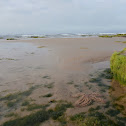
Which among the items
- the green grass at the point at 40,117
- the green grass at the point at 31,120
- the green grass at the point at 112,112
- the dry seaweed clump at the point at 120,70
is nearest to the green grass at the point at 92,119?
the green grass at the point at 112,112

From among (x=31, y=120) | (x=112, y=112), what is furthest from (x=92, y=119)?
(x=31, y=120)

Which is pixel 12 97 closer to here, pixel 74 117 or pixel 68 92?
pixel 68 92

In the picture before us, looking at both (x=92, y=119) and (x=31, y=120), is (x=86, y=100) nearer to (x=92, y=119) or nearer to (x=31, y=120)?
(x=92, y=119)

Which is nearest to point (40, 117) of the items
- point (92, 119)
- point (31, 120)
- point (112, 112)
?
point (31, 120)

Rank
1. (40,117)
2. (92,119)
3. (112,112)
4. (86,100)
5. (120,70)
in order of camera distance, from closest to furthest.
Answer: (92,119) → (40,117) → (112,112) → (86,100) → (120,70)

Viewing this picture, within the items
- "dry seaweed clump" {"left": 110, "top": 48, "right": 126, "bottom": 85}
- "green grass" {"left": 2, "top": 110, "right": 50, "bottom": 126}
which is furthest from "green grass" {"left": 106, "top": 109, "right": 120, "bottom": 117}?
"dry seaweed clump" {"left": 110, "top": 48, "right": 126, "bottom": 85}

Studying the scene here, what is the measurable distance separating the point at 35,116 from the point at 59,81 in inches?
97.6

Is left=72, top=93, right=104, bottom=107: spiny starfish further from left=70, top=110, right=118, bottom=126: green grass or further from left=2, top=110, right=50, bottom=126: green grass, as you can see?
left=2, top=110, right=50, bottom=126: green grass

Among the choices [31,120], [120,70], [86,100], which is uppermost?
[120,70]

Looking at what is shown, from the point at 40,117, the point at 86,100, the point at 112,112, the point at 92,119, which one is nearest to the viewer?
the point at 92,119

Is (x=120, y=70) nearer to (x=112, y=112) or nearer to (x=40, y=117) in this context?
(x=112, y=112)

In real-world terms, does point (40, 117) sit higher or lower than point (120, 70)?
lower

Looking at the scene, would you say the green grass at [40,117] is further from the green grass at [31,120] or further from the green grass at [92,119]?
the green grass at [92,119]

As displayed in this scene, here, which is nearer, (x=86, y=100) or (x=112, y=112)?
(x=112, y=112)
